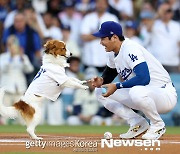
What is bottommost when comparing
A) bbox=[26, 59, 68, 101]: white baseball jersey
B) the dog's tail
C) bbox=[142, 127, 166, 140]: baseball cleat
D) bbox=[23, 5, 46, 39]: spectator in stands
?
bbox=[142, 127, 166, 140]: baseball cleat

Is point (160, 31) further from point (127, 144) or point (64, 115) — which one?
point (127, 144)

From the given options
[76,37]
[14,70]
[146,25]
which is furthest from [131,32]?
[14,70]

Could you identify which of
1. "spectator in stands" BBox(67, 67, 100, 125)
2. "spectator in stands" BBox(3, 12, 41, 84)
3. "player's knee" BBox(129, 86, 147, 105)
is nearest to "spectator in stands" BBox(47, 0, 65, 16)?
"spectator in stands" BBox(3, 12, 41, 84)

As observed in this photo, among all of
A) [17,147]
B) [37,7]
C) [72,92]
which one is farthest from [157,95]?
[37,7]

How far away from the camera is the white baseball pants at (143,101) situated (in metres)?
9.12

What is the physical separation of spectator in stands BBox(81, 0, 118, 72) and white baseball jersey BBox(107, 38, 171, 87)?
582 cm

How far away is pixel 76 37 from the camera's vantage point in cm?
1595

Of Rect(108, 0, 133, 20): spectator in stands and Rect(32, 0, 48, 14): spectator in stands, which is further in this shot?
Rect(32, 0, 48, 14): spectator in stands

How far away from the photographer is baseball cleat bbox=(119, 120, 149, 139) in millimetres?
9547

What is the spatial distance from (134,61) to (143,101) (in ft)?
1.77

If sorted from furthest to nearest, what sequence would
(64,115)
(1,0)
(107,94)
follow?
(1,0)
(64,115)
(107,94)

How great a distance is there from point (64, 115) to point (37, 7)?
281 centimetres

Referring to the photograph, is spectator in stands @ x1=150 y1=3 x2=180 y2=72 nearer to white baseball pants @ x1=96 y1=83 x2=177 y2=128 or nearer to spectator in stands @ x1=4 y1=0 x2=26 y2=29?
spectator in stands @ x1=4 y1=0 x2=26 y2=29

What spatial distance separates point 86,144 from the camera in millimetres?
8477
